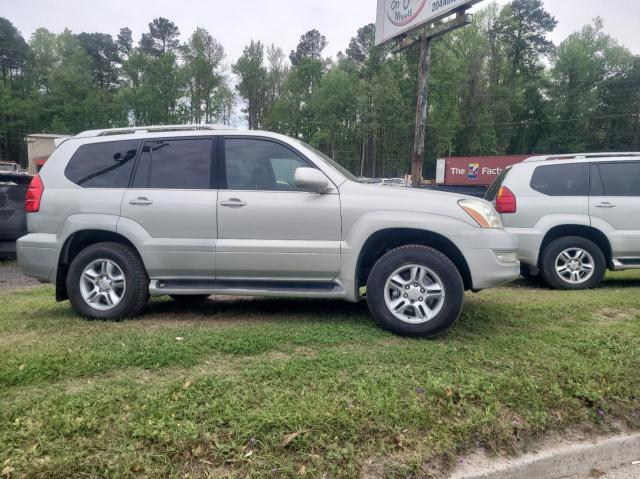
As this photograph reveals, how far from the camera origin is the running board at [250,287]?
159 inches

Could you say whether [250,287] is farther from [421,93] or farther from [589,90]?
[589,90]

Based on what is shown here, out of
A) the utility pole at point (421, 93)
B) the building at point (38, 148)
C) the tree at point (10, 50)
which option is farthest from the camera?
the tree at point (10, 50)

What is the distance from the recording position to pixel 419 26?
15.5 meters

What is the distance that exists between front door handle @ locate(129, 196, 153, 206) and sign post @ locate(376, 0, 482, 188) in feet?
40.7

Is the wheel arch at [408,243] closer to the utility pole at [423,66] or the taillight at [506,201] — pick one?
the taillight at [506,201]

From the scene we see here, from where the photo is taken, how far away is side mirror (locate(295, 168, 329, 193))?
3.90 m

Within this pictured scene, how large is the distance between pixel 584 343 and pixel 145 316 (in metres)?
4.01

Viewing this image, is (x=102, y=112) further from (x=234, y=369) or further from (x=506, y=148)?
(x=234, y=369)

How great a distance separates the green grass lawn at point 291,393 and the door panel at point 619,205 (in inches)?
94.8

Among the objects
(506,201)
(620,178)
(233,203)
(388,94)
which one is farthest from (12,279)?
(388,94)

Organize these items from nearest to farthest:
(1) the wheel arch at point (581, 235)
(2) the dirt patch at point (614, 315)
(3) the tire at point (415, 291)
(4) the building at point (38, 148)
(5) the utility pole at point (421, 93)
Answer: (3) the tire at point (415, 291)
(2) the dirt patch at point (614, 315)
(1) the wheel arch at point (581, 235)
(5) the utility pole at point (421, 93)
(4) the building at point (38, 148)

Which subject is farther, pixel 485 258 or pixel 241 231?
pixel 241 231

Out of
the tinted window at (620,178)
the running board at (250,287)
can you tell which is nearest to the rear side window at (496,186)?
the tinted window at (620,178)

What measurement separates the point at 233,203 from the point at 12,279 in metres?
5.94
